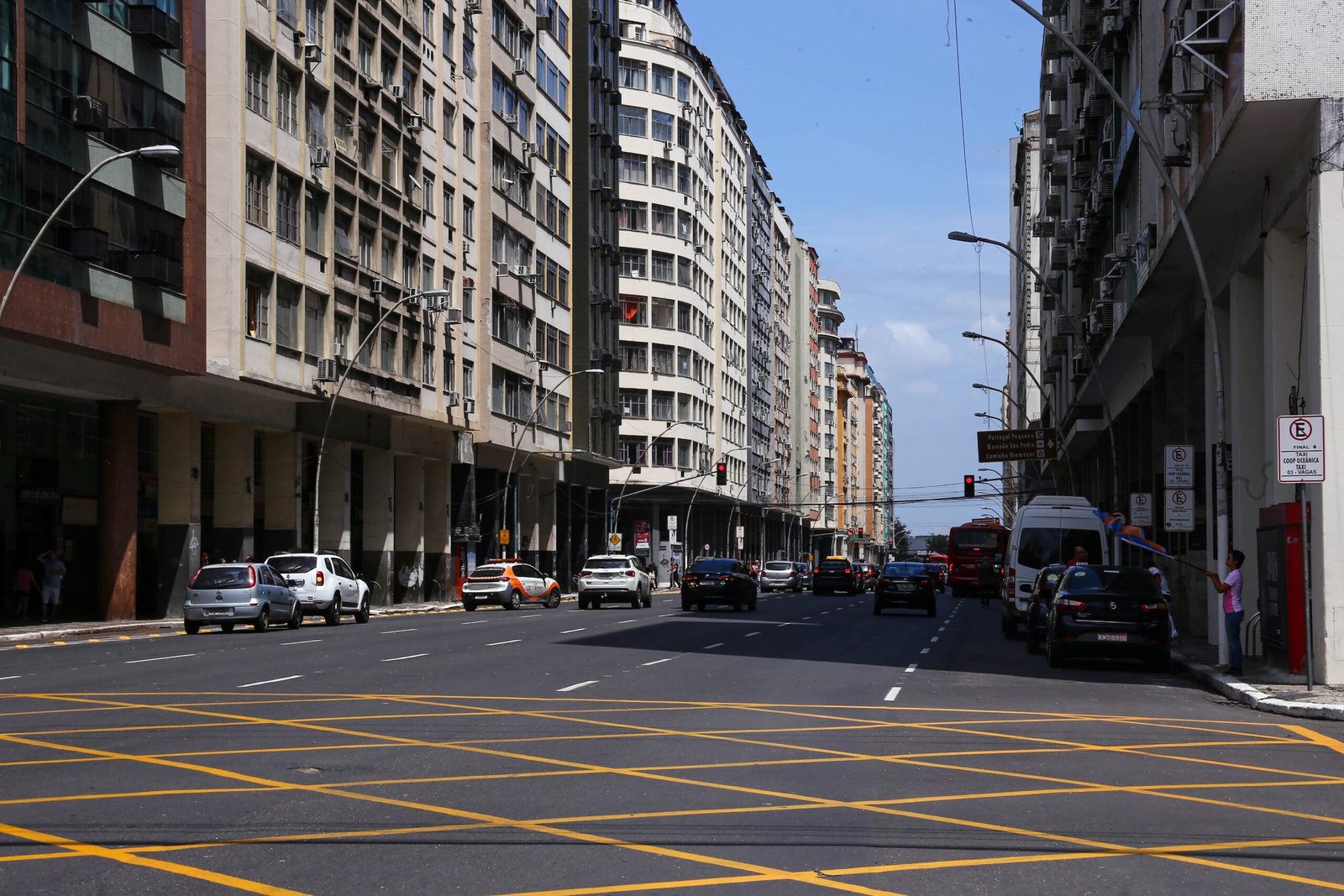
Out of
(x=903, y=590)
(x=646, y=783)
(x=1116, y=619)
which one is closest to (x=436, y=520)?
(x=903, y=590)

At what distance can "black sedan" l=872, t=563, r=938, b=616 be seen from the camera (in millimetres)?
47938

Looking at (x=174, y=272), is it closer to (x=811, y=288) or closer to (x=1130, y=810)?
(x=1130, y=810)

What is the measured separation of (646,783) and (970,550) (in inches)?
2752

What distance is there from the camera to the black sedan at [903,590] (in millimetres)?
47938

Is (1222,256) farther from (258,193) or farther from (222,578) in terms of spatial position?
(258,193)

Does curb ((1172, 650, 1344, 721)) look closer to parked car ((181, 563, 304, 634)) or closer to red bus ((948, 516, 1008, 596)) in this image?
parked car ((181, 563, 304, 634))

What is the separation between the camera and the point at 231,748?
12836mm

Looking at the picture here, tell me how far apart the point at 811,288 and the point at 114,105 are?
465ft

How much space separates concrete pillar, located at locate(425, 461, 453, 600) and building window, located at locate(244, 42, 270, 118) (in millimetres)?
21054

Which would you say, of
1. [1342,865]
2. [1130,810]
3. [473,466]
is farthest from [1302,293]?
[473,466]

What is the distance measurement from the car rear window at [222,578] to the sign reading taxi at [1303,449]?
23461mm

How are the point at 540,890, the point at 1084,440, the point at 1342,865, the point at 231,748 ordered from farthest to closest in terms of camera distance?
the point at 1084,440 < the point at 231,748 < the point at 1342,865 < the point at 540,890

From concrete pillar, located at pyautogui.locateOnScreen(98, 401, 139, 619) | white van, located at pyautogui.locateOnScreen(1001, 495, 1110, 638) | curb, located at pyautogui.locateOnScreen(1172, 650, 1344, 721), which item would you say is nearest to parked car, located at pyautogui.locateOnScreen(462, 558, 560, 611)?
concrete pillar, located at pyautogui.locateOnScreen(98, 401, 139, 619)

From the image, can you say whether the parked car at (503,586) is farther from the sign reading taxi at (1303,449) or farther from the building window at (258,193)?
the sign reading taxi at (1303,449)
